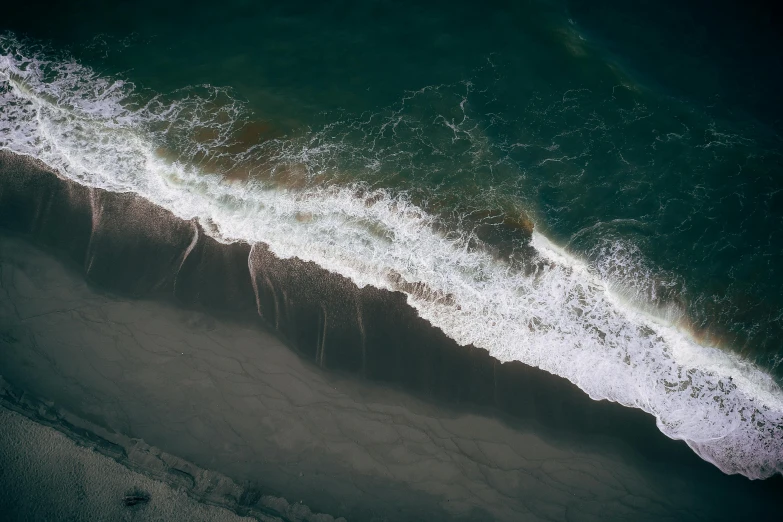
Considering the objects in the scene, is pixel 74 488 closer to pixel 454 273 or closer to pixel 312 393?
pixel 312 393

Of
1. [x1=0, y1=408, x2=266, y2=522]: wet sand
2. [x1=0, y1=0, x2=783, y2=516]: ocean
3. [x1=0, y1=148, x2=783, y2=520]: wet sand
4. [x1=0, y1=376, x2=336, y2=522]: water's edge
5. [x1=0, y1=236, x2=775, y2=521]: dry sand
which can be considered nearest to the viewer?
[x1=0, y1=408, x2=266, y2=522]: wet sand

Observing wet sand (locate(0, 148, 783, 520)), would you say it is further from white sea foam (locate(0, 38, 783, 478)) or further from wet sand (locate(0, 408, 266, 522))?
wet sand (locate(0, 408, 266, 522))

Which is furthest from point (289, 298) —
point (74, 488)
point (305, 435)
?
point (74, 488)

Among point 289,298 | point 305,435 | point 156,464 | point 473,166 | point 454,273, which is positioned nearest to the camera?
point 156,464

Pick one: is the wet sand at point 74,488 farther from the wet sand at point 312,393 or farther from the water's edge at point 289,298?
the water's edge at point 289,298

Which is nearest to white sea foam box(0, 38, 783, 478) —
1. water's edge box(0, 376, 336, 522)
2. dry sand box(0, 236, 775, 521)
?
dry sand box(0, 236, 775, 521)

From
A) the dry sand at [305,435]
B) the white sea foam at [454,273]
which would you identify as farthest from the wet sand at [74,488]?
the white sea foam at [454,273]
